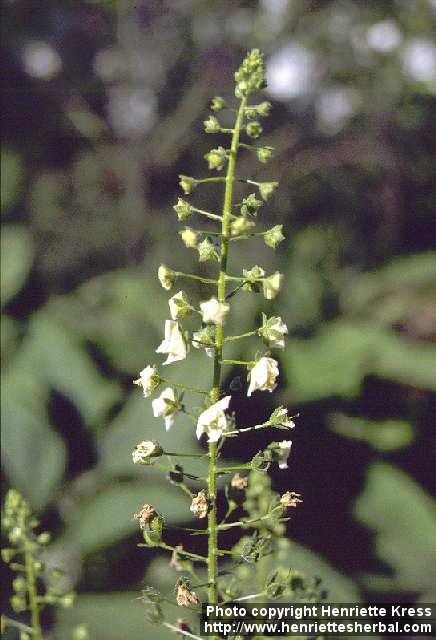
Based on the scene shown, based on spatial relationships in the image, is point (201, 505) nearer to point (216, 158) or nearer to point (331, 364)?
point (216, 158)

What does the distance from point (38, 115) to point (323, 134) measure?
75.6 inches

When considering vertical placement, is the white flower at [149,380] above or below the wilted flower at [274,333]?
below

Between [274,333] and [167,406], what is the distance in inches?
4.5

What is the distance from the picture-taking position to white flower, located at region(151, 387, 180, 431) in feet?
2.02

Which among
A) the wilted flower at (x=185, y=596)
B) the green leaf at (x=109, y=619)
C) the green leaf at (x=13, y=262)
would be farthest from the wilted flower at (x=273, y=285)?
the green leaf at (x=13, y=262)

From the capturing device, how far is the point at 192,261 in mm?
3881

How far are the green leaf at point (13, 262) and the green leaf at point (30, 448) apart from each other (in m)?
0.61

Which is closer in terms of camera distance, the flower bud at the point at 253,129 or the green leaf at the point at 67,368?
the flower bud at the point at 253,129

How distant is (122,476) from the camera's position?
2.00 meters

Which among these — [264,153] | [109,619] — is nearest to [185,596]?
[264,153]

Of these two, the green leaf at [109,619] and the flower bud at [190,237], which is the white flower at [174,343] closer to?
the flower bud at [190,237]

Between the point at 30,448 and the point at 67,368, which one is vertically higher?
the point at 67,368

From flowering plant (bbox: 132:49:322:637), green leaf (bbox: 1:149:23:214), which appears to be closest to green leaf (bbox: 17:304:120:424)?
green leaf (bbox: 1:149:23:214)

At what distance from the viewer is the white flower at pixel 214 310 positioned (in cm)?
56
